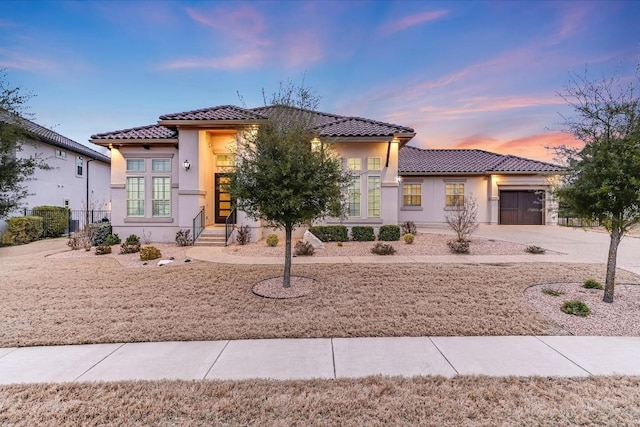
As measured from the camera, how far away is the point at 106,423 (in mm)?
2520

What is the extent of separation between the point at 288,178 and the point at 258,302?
102 inches

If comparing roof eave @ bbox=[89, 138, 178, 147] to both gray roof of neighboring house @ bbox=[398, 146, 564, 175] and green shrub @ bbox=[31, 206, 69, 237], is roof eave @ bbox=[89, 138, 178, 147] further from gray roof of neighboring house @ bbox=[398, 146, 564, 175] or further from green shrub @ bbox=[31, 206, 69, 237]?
gray roof of neighboring house @ bbox=[398, 146, 564, 175]

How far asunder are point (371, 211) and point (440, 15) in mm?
8468

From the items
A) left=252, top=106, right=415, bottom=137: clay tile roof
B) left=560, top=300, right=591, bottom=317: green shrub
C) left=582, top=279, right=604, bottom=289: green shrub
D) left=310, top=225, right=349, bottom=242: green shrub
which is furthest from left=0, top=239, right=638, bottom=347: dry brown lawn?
left=252, top=106, right=415, bottom=137: clay tile roof

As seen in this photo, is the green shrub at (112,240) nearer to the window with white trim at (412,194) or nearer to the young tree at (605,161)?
the young tree at (605,161)

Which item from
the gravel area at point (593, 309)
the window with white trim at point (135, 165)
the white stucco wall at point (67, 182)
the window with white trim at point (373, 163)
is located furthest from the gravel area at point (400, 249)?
the white stucco wall at point (67, 182)

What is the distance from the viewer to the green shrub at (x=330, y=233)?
42.3 feet

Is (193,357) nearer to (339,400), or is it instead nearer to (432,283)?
(339,400)

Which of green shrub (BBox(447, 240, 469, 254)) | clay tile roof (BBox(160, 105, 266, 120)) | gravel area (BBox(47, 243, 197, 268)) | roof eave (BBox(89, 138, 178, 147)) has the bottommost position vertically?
gravel area (BBox(47, 243, 197, 268))

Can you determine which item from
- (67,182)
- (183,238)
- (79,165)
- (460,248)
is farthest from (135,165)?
(460,248)

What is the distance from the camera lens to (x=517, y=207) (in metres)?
20.2

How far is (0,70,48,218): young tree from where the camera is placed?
4992 mm

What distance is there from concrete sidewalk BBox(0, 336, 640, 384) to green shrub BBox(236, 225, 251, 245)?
819 cm

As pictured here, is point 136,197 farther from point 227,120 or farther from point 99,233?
point 227,120
